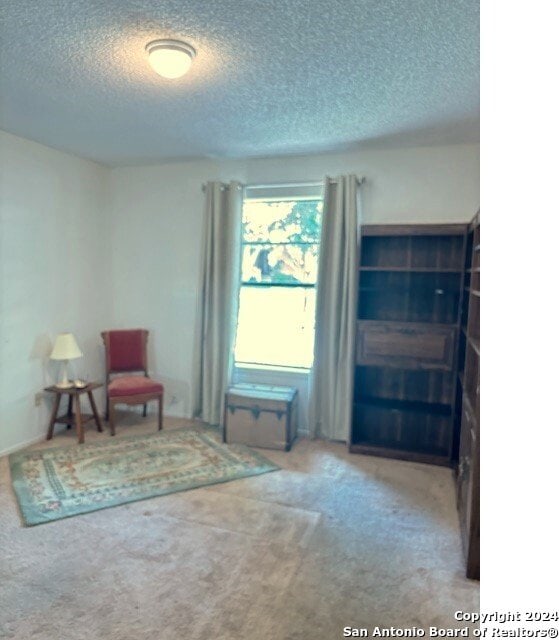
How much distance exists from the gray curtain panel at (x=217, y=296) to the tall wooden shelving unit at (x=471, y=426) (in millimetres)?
2029

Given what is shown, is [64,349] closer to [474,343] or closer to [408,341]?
[408,341]

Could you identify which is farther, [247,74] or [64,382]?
[64,382]

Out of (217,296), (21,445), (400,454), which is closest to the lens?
(400,454)

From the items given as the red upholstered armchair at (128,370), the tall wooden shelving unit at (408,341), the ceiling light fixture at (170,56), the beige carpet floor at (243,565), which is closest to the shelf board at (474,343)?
the tall wooden shelving unit at (408,341)

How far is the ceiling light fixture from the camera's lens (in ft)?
6.73

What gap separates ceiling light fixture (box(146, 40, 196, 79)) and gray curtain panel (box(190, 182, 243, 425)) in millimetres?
1957

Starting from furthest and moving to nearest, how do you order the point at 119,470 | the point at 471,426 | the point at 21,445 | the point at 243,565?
the point at 21,445
the point at 119,470
the point at 471,426
the point at 243,565

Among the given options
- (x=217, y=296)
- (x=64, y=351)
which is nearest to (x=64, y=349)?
(x=64, y=351)

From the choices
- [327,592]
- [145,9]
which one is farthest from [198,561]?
[145,9]

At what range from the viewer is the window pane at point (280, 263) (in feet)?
13.5

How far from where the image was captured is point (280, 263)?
422 centimetres

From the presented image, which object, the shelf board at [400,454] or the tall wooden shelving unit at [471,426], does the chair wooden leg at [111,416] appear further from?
the tall wooden shelving unit at [471,426]

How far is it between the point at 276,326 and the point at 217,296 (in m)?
0.64

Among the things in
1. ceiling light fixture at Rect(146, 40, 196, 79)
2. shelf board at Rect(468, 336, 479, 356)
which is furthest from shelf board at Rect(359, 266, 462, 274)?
ceiling light fixture at Rect(146, 40, 196, 79)
